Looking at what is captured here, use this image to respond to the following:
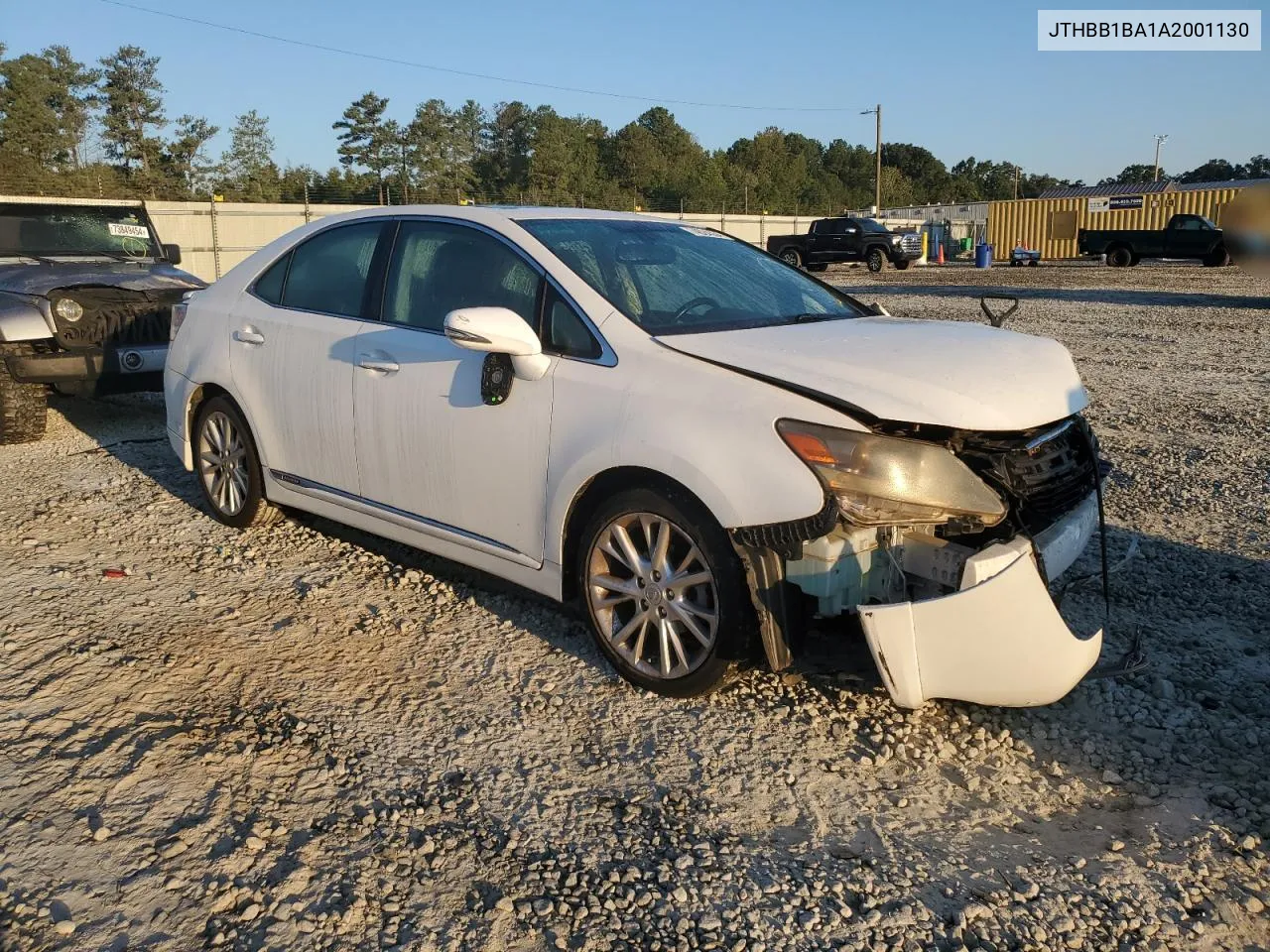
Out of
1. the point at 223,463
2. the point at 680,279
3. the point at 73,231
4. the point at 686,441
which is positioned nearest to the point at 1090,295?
the point at 73,231

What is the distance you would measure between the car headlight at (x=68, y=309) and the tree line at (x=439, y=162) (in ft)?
58.6

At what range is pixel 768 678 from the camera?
12.4 feet

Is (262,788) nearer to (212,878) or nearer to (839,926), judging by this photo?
(212,878)

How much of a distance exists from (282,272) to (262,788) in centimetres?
290

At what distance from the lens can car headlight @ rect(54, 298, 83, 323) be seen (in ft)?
25.3

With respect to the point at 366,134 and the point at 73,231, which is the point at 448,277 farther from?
the point at 366,134

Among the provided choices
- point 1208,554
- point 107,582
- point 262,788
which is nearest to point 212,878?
point 262,788

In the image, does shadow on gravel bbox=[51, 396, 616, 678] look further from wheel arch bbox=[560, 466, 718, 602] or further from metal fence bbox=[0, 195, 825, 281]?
metal fence bbox=[0, 195, 825, 281]

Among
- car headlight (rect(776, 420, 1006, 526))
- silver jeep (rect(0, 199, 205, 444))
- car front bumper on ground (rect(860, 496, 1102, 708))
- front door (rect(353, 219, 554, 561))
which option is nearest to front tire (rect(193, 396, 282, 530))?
front door (rect(353, 219, 554, 561))

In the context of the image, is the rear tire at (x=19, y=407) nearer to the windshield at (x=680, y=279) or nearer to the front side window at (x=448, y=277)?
the front side window at (x=448, y=277)

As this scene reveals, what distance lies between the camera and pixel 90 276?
320 inches

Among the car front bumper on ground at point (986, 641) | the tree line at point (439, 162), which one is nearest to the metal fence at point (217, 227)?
the tree line at point (439, 162)

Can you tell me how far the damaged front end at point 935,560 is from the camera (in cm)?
293

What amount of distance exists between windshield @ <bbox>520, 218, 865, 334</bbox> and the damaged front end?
36.3 inches
